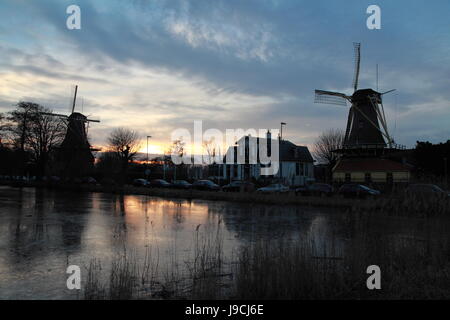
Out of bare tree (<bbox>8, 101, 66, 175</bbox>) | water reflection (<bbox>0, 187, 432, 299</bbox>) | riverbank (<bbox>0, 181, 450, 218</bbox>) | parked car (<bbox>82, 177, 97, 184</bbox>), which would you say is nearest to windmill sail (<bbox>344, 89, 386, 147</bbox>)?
riverbank (<bbox>0, 181, 450, 218</bbox>)

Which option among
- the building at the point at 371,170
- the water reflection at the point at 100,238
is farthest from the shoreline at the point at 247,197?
the building at the point at 371,170

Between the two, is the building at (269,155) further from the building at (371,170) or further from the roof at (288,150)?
the building at (371,170)

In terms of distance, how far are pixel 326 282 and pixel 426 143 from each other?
53.3 metres

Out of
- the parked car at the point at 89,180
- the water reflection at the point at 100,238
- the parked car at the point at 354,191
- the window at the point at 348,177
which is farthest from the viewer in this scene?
the parked car at the point at 89,180

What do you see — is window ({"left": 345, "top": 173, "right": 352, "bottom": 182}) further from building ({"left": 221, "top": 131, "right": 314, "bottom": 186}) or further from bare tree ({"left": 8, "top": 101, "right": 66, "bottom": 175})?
bare tree ({"left": 8, "top": 101, "right": 66, "bottom": 175})

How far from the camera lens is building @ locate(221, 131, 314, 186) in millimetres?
61844

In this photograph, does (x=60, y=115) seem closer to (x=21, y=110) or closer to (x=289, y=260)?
(x=21, y=110)

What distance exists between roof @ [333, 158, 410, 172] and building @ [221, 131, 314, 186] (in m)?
12.3

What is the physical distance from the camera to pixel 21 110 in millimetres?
52969

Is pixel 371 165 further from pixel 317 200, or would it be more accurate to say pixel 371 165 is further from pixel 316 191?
pixel 317 200

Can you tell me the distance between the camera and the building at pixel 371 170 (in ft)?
151

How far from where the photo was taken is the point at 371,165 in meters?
47.1

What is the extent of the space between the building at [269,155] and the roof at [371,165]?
40.4ft

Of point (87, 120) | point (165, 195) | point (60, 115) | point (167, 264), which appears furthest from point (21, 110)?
point (167, 264)
